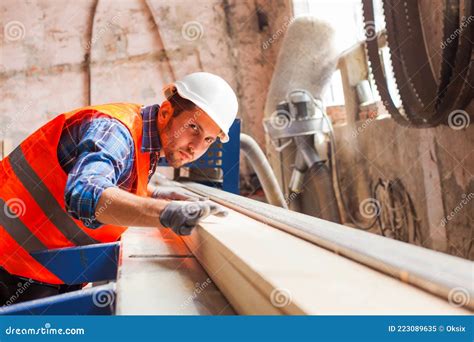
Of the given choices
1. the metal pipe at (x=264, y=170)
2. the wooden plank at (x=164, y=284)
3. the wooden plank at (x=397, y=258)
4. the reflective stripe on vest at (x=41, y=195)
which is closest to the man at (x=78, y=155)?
the reflective stripe on vest at (x=41, y=195)

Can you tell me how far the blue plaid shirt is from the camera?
1.37m

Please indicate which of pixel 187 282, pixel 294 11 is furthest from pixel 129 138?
pixel 294 11

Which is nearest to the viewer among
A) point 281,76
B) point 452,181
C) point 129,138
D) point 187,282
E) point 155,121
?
point 187,282

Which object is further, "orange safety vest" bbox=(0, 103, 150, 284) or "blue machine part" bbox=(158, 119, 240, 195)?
"blue machine part" bbox=(158, 119, 240, 195)

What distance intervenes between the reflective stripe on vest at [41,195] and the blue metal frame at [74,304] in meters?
0.53

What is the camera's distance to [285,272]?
3.50 feet

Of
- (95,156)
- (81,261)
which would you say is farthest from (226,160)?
(95,156)

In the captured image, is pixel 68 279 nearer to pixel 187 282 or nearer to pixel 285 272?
pixel 187 282

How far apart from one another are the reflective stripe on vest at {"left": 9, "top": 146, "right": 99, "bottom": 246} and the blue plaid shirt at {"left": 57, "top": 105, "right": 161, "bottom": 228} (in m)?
0.14

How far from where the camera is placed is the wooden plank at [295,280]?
0.85 metres

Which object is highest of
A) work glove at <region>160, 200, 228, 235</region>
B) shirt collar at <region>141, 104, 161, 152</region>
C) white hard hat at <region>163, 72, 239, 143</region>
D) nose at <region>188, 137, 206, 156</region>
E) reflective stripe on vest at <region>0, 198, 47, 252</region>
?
white hard hat at <region>163, 72, 239, 143</region>

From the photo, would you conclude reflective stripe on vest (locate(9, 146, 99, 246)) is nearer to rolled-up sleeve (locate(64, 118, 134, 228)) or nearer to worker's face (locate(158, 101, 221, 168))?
rolled-up sleeve (locate(64, 118, 134, 228))

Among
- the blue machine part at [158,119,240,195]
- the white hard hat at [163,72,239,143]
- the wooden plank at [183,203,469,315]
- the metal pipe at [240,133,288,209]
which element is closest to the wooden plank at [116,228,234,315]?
the wooden plank at [183,203,469,315]
